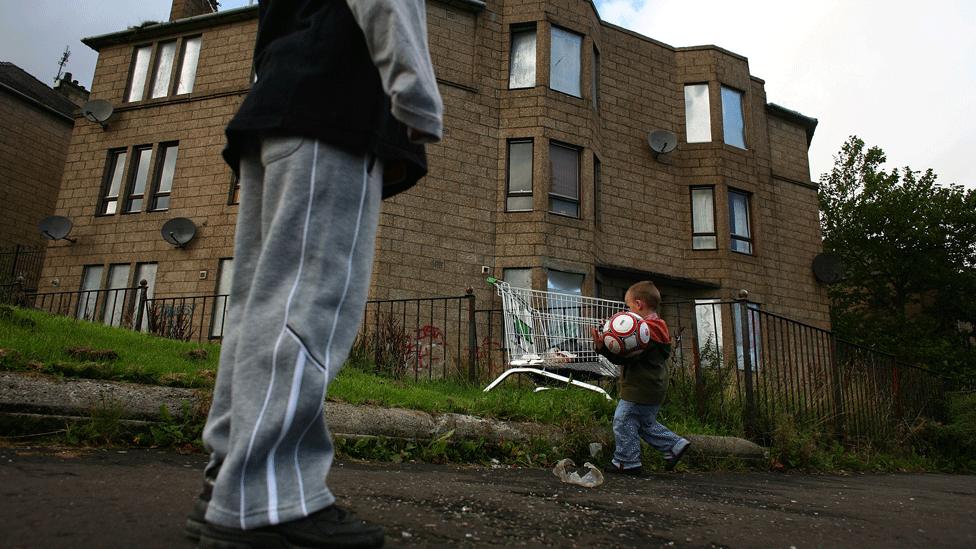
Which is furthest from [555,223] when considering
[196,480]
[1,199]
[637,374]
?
[1,199]

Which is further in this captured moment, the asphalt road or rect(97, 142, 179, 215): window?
rect(97, 142, 179, 215): window

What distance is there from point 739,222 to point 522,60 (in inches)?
282

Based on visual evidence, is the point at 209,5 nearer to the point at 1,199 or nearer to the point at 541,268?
the point at 1,199

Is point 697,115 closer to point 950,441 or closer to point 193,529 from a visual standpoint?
point 950,441

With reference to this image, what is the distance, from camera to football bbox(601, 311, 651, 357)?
17.4 ft

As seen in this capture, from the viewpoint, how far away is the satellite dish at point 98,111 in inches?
672

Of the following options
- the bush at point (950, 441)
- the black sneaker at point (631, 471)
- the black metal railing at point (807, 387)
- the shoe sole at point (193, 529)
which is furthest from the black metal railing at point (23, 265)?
the bush at point (950, 441)

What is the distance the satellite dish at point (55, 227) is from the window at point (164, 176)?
6.82ft

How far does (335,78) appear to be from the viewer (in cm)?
196

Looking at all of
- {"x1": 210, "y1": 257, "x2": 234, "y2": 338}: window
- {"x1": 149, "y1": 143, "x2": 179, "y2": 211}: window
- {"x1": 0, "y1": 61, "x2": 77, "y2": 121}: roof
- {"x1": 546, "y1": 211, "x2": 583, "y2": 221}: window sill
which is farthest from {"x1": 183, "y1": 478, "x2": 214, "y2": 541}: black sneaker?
{"x1": 0, "y1": 61, "x2": 77, "y2": 121}: roof

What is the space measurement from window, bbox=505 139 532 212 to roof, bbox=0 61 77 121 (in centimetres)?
1673

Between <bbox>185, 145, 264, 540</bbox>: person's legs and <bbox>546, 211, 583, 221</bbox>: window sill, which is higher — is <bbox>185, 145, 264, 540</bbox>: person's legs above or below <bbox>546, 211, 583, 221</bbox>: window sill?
below

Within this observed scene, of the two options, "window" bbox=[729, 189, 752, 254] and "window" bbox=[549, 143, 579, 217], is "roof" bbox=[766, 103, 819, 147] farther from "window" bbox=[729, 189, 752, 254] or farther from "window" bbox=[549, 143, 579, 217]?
"window" bbox=[549, 143, 579, 217]

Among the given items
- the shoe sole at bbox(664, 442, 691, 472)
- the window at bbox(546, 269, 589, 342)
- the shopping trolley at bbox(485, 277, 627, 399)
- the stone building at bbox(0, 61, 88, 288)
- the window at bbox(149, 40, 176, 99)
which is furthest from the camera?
the stone building at bbox(0, 61, 88, 288)
